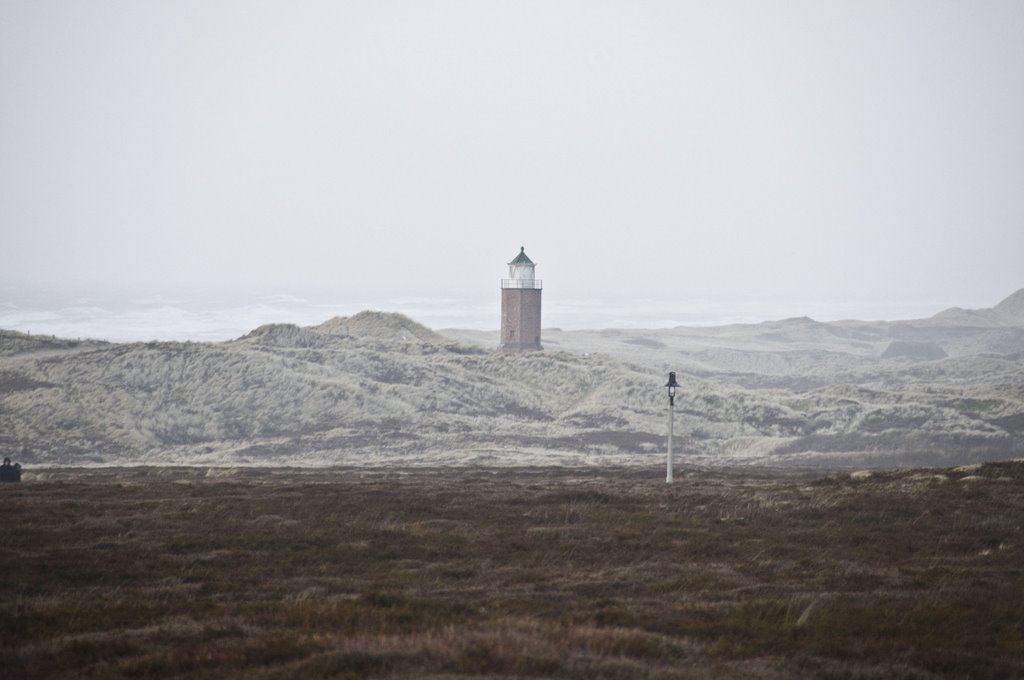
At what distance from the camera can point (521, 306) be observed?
86.0 metres

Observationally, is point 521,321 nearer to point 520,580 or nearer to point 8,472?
point 8,472

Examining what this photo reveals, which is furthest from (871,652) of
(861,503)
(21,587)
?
(861,503)

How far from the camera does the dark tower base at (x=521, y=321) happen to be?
8556 centimetres

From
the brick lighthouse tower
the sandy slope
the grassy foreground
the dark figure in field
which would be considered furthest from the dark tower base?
the grassy foreground

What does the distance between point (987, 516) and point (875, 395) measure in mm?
59971

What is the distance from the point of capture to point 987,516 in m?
22.4

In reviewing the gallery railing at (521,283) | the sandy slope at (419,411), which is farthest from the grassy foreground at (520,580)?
the gallery railing at (521,283)

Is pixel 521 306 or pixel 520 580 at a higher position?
pixel 521 306

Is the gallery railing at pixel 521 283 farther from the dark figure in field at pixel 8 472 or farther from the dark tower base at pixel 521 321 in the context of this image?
the dark figure in field at pixel 8 472

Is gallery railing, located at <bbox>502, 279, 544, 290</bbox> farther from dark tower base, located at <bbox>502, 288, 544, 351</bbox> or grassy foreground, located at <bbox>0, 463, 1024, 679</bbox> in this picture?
grassy foreground, located at <bbox>0, 463, 1024, 679</bbox>

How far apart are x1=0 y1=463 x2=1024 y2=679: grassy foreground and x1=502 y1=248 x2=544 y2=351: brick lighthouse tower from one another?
55.0 metres

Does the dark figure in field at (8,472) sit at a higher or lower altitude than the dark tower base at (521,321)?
lower

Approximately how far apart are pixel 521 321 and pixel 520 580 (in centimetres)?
7085

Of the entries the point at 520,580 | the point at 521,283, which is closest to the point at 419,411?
the point at 521,283
